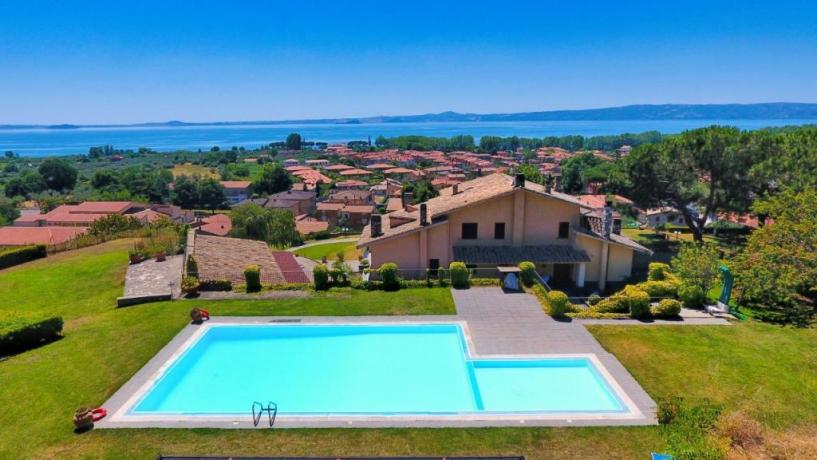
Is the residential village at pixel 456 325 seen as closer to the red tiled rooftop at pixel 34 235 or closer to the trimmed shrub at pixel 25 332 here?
the trimmed shrub at pixel 25 332

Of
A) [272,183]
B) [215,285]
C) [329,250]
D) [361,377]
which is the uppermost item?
[215,285]

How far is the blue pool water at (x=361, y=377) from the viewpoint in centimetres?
1479

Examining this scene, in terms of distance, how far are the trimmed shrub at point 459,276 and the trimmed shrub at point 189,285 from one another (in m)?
13.7

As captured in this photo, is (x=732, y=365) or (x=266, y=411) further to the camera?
(x=732, y=365)

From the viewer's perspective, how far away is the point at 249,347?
19516mm

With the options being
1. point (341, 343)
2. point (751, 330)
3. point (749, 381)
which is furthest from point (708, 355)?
point (341, 343)

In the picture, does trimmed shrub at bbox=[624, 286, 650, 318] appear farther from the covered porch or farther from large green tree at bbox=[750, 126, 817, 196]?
large green tree at bbox=[750, 126, 817, 196]

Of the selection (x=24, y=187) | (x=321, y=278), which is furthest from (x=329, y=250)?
(x=24, y=187)

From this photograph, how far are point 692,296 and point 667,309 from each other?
7.86ft

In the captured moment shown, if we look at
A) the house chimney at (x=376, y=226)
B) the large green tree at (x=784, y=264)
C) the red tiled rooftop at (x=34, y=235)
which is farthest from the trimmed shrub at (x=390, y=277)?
the red tiled rooftop at (x=34, y=235)

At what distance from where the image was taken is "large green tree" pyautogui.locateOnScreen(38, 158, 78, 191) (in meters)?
121

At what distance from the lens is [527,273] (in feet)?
82.5

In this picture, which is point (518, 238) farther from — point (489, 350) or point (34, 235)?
point (34, 235)

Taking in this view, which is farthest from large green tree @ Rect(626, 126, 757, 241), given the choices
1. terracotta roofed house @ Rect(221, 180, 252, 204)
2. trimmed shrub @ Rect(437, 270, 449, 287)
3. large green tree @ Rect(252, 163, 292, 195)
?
terracotta roofed house @ Rect(221, 180, 252, 204)
